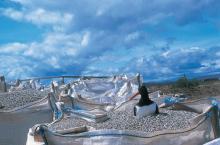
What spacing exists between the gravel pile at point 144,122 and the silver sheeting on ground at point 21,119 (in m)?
3.14

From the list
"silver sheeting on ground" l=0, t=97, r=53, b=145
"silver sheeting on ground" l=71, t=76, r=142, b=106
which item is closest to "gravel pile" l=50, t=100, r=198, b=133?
"silver sheeting on ground" l=0, t=97, r=53, b=145

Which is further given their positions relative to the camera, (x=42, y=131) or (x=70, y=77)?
(x=70, y=77)

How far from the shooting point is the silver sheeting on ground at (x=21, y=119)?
12562mm

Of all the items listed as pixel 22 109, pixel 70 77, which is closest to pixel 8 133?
pixel 22 109

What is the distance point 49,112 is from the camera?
12.6 meters

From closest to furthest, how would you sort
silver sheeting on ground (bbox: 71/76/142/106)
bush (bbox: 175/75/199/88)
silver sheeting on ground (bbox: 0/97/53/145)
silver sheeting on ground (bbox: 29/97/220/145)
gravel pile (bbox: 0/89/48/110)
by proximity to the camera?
1. silver sheeting on ground (bbox: 29/97/220/145)
2. silver sheeting on ground (bbox: 0/97/53/145)
3. gravel pile (bbox: 0/89/48/110)
4. silver sheeting on ground (bbox: 71/76/142/106)
5. bush (bbox: 175/75/199/88)

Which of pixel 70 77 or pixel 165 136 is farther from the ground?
pixel 70 77

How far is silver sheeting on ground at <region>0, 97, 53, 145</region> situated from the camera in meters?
12.6

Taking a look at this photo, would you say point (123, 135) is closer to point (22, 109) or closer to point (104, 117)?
point (104, 117)

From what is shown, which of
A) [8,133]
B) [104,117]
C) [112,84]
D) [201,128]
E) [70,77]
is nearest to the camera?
[201,128]

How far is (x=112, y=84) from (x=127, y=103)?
5.71m

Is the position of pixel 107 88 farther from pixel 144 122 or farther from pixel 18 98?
pixel 144 122

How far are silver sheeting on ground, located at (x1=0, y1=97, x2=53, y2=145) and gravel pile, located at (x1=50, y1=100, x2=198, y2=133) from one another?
10.3 ft

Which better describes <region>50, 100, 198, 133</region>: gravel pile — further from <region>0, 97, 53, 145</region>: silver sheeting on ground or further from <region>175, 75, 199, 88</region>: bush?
<region>175, 75, 199, 88</region>: bush
